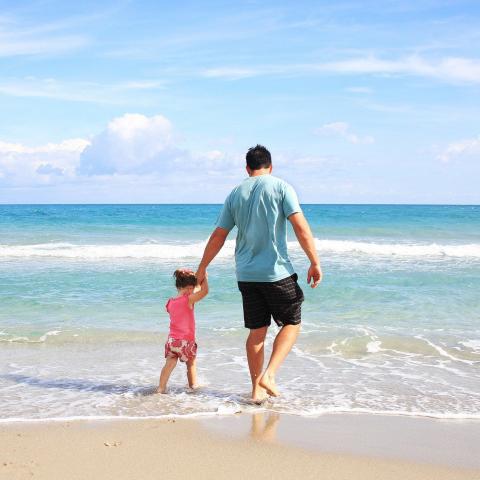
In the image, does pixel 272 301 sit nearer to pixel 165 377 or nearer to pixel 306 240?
pixel 306 240

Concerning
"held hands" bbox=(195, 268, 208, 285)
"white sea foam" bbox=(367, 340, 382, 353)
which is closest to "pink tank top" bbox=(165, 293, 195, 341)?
"held hands" bbox=(195, 268, 208, 285)

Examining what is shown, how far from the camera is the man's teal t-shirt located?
187 inches

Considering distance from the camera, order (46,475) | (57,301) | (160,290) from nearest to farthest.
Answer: (46,475) → (57,301) → (160,290)

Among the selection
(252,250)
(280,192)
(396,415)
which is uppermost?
(280,192)

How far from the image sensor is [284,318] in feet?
16.2

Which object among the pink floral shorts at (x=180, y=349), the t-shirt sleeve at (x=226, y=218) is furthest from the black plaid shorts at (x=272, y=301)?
the pink floral shorts at (x=180, y=349)

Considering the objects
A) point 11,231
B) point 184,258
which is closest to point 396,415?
point 184,258

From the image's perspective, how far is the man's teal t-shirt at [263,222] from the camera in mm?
4750

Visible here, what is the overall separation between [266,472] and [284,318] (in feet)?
4.98

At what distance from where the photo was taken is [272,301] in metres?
4.87

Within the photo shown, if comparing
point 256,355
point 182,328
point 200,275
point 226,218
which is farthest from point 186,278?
point 256,355

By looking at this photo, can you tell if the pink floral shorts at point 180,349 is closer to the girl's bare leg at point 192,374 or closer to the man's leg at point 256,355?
the girl's bare leg at point 192,374

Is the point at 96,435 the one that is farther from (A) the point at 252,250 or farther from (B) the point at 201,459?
(A) the point at 252,250

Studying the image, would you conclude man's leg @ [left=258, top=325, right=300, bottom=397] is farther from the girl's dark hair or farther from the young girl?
the girl's dark hair
